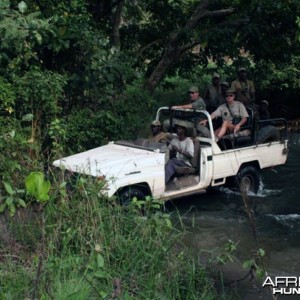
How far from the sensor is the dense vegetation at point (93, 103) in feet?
16.8

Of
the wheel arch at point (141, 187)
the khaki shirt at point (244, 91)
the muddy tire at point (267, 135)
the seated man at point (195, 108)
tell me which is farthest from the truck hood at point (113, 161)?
the khaki shirt at point (244, 91)

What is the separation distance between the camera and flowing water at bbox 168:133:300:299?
7227 mm

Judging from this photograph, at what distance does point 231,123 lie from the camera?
9672mm

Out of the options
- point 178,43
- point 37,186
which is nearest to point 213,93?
point 178,43

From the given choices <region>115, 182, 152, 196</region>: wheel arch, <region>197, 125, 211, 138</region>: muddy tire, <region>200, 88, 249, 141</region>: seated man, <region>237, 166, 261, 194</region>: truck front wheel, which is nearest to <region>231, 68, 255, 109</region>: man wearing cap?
<region>200, 88, 249, 141</region>: seated man

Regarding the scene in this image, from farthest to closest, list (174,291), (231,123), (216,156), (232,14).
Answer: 1. (232,14)
2. (231,123)
3. (216,156)
4. (174,291)

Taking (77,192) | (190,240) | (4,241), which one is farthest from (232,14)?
(4,241)

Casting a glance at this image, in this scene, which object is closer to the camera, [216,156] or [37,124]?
[37,124]

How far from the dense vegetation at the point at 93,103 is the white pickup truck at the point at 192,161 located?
0.61 metres

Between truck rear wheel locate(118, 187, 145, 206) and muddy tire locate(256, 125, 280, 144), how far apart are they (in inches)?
116

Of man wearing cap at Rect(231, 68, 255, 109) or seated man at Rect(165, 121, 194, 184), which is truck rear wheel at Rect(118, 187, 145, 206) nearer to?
seated man at Rect(165, 121, 194, 184)

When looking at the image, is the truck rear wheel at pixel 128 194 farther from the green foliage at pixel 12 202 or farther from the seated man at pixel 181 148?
the green foliage at pixel 12 202

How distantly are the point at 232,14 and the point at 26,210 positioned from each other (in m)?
7.55

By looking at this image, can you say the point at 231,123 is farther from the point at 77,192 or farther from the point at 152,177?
the point at 77,192
